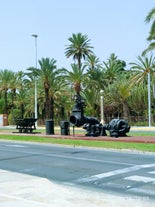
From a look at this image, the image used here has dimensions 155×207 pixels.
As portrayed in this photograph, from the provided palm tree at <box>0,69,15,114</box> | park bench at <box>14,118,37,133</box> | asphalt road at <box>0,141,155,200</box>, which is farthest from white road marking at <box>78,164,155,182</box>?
palm tree at <box>0,69,15,114</box>

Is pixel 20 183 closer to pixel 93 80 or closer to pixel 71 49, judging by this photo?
pixel 93 80

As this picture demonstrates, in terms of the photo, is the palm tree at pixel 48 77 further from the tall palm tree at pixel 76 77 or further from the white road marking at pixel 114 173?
the white road marking at pixel 114 173

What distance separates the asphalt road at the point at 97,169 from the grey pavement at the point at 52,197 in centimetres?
50

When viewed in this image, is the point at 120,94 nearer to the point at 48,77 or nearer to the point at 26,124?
the point at 48,77

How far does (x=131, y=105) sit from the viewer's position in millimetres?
57688

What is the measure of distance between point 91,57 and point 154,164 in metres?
60.7

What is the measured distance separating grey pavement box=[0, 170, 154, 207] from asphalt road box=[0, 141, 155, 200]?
0.50 meters

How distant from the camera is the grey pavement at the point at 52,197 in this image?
25.3ft

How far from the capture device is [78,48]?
240 feet

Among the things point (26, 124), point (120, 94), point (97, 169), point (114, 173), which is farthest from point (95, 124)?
point (120, 94)

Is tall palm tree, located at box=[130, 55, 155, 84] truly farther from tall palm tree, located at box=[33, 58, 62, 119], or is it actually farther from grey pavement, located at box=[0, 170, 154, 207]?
grey pavement, located at box=[0, 170, 154, 207]

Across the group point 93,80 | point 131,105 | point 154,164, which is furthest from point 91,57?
point 154,164

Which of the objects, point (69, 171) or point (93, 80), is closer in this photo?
point (69, 171)

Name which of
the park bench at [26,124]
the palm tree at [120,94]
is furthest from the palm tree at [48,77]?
the park bench at [26,124]
